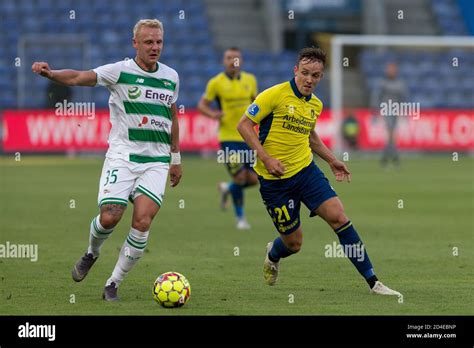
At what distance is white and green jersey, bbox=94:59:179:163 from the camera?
30.9 ft

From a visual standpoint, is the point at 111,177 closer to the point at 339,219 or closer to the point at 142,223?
the point at 142,223

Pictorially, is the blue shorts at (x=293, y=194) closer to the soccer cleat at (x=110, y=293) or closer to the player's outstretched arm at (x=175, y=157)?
the player's outstretched arm at (x=175, y=157)

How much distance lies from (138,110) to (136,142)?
264mm

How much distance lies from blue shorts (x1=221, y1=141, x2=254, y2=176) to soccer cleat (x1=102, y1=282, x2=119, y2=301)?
6561 mm

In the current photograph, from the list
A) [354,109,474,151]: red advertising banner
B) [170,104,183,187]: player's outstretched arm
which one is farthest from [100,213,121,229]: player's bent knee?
[354,109,474,151]: red advertising banner

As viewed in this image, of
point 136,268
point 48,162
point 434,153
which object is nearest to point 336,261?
point 136,268

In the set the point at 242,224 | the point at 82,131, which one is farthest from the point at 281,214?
the point at 82,131

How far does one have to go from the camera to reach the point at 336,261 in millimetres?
12117

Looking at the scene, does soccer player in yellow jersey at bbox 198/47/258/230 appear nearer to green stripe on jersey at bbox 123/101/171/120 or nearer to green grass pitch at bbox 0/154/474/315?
green grass pitch at bbox 0/154/474/315

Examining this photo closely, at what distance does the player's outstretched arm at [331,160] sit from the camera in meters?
9.85

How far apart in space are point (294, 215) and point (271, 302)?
1081mm

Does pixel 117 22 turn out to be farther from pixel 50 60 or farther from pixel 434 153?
pixel 434 153

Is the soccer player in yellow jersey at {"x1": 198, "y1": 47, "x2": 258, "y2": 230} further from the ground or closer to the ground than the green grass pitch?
further from the ground
